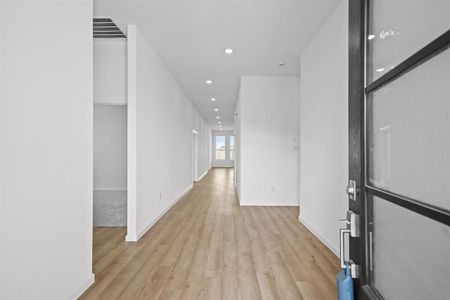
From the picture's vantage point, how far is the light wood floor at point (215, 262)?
199cm

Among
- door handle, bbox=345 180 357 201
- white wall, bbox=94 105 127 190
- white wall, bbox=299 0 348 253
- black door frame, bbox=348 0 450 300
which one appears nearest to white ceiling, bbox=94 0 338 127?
white wall, bbox=299 0 348 253

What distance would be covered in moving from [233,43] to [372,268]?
3344 millimetres

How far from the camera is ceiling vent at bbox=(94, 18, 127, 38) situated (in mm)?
3027

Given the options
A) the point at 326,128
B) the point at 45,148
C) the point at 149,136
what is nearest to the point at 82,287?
the point at 45,148

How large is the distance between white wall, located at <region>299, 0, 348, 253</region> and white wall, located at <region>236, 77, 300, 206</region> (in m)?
1.33

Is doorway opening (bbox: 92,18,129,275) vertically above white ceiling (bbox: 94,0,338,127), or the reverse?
white ceiling (bbox: 94,0,338,127)

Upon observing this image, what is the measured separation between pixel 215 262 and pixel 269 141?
316 cm

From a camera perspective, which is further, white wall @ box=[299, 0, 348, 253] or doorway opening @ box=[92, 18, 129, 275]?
doorway opening @ box=[92, 18, 129, 275]

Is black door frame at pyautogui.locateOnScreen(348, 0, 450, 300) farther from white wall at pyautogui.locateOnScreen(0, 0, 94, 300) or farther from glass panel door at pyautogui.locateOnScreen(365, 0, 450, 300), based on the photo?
white wall at pyautogui.locateOnScreen(0, 0, 94, 300)

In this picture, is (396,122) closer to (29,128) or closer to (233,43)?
(29,128)

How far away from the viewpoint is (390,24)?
0.81 m

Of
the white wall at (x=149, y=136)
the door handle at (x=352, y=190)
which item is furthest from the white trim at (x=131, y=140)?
the door handle at (x=352, y=190)

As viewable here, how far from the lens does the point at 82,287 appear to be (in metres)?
1.96

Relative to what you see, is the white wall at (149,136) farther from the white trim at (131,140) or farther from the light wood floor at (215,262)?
the light wood floor at (215,262)
